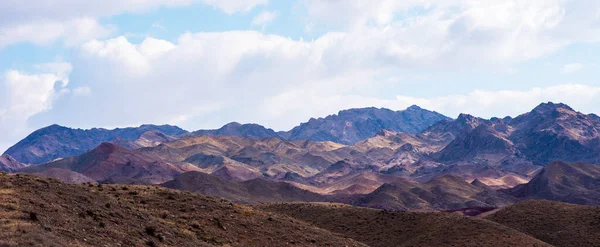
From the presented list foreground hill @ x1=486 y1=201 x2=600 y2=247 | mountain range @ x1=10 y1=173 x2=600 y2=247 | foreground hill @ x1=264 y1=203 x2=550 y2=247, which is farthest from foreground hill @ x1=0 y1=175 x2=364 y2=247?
foreground hill @ x1=486 y1=201 x2=600 y2=247

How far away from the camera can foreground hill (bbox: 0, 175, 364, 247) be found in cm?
3375

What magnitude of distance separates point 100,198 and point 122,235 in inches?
363

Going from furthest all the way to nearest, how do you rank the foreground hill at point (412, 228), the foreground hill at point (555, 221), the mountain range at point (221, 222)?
the foreground hill at point (555, 221) < the foreground hill at point (412, 228) < the mountain range at point (221, 222)

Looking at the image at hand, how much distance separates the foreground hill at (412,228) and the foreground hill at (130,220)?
681 inches

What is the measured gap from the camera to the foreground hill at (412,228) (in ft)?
240

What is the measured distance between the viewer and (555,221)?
89188 mm

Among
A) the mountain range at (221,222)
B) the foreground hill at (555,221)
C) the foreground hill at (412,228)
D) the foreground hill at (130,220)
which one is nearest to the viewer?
the foreground hill at (130,220)

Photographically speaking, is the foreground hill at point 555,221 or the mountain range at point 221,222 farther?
the foreground hill at point 555,221

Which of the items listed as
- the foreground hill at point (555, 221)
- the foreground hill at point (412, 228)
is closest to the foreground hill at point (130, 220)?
the foreground hill at point (412, 228)

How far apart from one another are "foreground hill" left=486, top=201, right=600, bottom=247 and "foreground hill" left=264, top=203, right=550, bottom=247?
1034 centimetres

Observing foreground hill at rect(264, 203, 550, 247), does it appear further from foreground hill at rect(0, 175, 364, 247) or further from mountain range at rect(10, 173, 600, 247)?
foreground hill at rect(0, 175, 364, 247)

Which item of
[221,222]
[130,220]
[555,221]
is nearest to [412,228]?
[555,221]

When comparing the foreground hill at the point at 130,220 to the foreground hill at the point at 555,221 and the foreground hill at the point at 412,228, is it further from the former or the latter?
the foreground hill at the point at 555,221

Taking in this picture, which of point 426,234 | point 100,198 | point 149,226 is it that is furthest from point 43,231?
point 426,234
